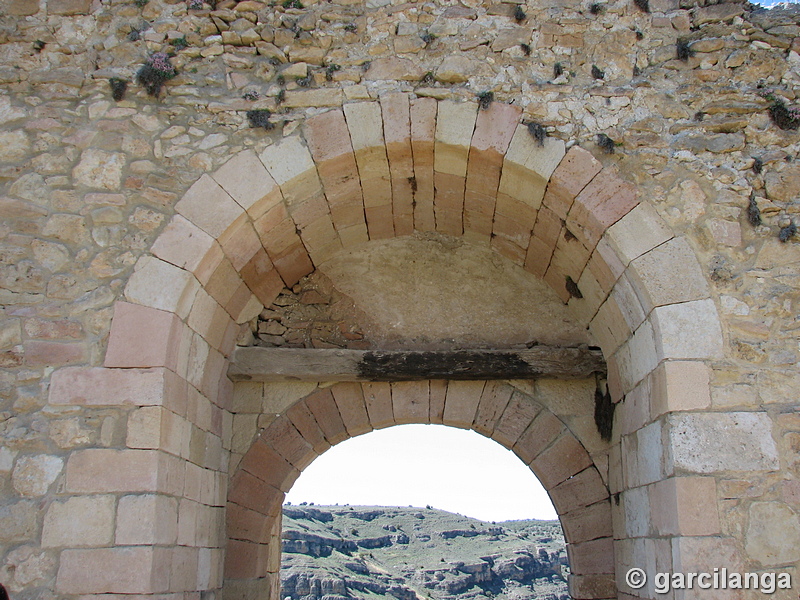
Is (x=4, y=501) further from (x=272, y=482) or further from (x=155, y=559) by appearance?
(x=272, y=482)

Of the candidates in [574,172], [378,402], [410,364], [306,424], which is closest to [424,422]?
[378,402]

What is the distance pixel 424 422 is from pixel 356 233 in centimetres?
141

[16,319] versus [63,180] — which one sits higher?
[63,180]

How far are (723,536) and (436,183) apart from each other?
98.4 inches

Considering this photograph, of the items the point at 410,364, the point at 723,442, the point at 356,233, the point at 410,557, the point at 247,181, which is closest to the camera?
the point at 723,442

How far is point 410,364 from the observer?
176 inches

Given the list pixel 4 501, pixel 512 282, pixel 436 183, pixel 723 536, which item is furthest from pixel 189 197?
pixel 723 536

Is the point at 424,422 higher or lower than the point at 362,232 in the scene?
lower

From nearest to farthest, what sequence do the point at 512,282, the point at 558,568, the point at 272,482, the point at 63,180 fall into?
1. the point at 63,180
2. the point at 272,482
3. the point at 512,282
4. the point at 558,568

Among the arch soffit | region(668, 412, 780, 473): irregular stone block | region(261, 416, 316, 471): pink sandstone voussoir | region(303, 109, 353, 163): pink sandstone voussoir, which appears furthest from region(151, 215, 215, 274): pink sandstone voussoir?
region(668, 412, 780, 473): irregular stone block

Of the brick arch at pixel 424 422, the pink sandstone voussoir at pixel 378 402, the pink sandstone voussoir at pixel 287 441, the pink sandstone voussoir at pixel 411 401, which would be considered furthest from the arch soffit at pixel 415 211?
the pink sandstone voussoir at pixel 411 401

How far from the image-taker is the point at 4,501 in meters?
3.17

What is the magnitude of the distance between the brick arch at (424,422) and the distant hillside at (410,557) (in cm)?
891

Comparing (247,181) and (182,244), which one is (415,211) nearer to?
(247,181)
